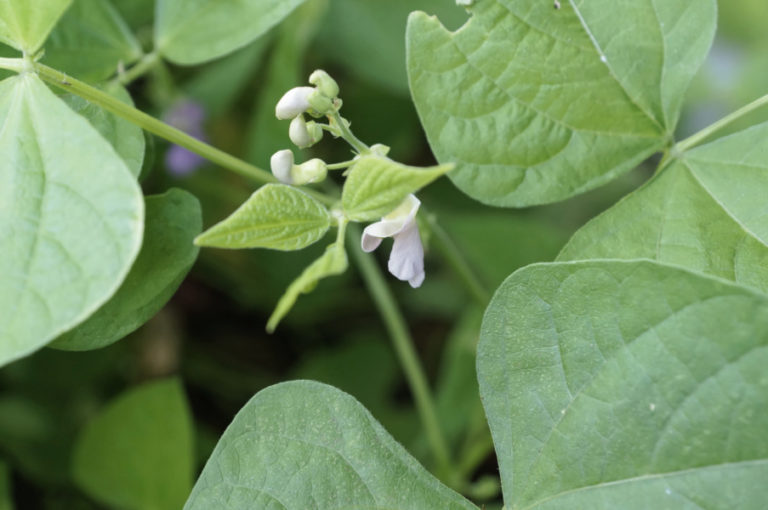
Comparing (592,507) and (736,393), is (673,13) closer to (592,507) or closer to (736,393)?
(736,393)

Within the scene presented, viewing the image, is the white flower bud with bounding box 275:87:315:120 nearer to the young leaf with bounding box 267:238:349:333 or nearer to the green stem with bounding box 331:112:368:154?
the green stem with bounding box 331:112:368:154

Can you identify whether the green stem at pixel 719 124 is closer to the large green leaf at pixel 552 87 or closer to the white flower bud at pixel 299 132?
Result: the large green leaf at pixel 552 87

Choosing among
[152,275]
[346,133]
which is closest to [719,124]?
[346,133]

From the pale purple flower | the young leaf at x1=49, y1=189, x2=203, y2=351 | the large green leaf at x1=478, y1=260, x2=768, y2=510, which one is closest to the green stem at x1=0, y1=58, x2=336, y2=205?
the young leaf at x1=49, y1=189, x2=203, y2=351

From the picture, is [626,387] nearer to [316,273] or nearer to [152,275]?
[316,273]

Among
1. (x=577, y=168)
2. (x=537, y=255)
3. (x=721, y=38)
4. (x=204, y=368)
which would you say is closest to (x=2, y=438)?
(x=204, y=368)
